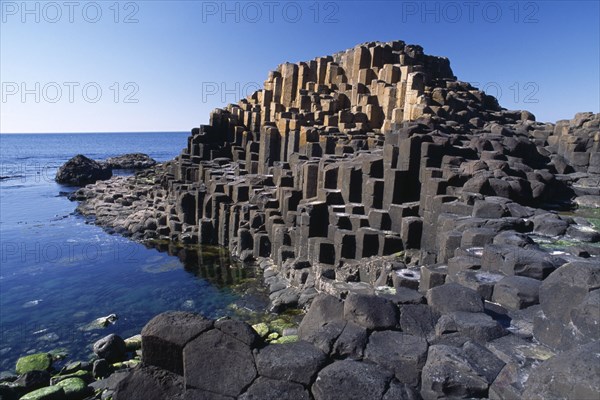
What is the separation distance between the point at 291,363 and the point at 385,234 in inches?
320

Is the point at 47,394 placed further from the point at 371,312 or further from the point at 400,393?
the point at 400,393

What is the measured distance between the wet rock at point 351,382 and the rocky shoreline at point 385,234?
0.01 metres

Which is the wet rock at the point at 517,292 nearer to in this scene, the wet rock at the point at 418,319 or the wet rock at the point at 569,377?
the wet rock at the point at 418,319

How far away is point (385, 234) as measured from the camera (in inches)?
470

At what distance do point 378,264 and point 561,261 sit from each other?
5.92 metres

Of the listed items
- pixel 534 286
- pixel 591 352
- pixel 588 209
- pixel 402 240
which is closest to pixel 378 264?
pixel 402 240

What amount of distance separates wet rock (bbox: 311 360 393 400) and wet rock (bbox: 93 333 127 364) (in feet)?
24.5

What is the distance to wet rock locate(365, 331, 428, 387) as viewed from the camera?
4.22 metres

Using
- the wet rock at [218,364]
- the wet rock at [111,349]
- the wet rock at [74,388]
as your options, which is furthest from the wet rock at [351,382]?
the wet rock at [111,349]

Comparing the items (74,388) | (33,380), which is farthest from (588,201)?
(33,380)

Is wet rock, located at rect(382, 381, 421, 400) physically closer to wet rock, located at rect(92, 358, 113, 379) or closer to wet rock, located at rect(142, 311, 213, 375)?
wet rock, located at rect(142, 311, 213, 375)

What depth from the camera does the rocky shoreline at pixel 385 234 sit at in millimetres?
4109

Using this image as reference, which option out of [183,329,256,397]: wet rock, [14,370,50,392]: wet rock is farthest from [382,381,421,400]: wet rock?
[14,370,50,392]: wet rock

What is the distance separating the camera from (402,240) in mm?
11758
